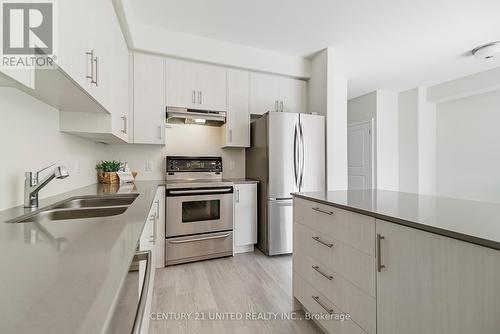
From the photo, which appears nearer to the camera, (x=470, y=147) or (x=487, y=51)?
(x=487, y=51)

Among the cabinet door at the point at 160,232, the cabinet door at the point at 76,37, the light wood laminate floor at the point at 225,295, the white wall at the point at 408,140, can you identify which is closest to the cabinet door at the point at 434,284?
the light wood laminate floor at the point at 225,295

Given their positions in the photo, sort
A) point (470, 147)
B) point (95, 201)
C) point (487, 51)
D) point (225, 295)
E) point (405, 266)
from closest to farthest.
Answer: point (405, 266) < point (95, 201) < point (225, 295) < point (487, 51) < point (470, 147)

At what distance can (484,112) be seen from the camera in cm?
360

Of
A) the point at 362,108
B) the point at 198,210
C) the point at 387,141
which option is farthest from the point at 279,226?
the point at 362,108

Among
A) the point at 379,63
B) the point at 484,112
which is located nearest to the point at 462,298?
the point at 379,63

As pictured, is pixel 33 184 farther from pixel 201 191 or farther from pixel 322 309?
pixel 322 309

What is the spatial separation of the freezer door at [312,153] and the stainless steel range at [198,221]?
0.94 m

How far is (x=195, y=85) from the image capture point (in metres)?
2.85

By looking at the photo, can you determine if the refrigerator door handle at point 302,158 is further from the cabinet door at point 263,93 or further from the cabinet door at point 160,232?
the cabinet door at point 160,232

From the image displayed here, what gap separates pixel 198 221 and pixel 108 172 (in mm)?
1060

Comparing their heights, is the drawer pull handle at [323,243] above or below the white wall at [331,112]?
below

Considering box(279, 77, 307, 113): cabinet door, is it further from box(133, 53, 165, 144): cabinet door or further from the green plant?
the green plant

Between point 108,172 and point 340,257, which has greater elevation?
point 108,172

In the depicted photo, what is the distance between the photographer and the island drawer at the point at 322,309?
1.19m
